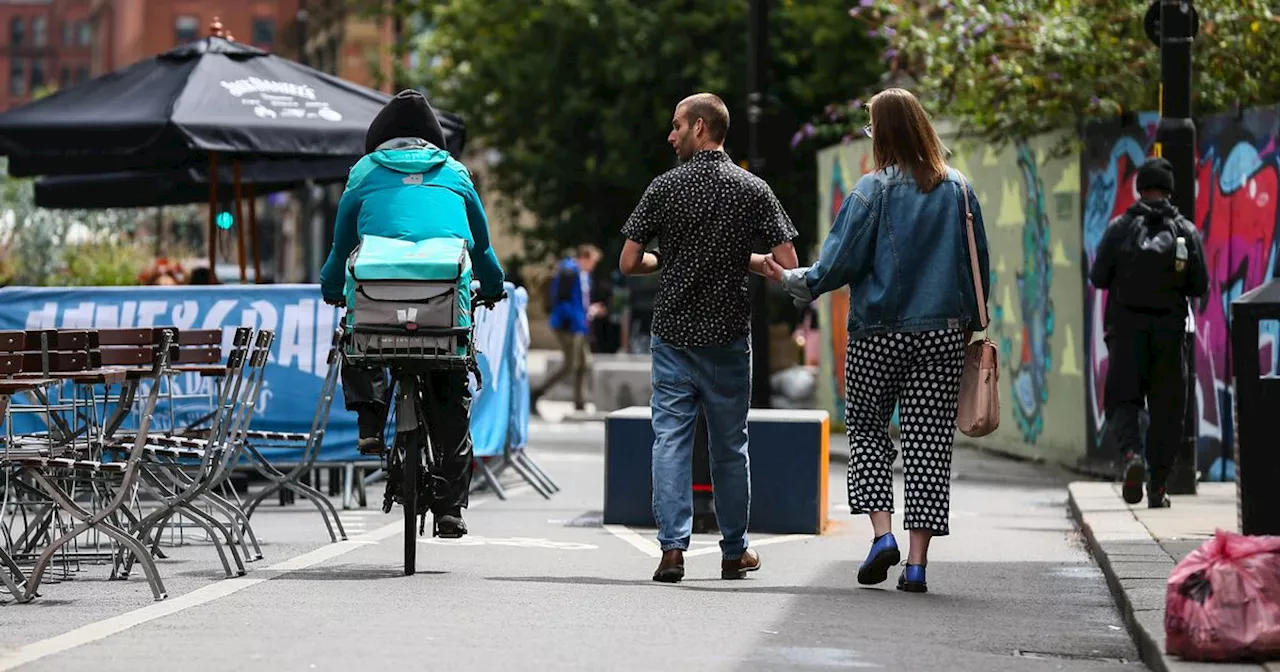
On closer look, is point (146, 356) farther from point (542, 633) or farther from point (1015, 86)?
point (1015, 86)

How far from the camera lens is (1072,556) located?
10.6m

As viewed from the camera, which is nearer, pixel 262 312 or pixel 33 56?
pixel 262 312

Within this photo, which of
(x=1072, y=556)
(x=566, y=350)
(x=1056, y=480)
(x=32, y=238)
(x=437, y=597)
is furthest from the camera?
(x=32, y=238)

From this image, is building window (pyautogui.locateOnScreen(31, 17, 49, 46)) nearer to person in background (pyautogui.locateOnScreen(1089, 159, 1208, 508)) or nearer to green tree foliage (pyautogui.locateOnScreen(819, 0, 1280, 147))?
green tree foliage (pyautogui.locateOnScreen(819, 0, 1280, 147))

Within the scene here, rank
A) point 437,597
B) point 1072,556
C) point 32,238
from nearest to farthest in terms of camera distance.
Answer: point 437,597
point 1072,556
point 32,238

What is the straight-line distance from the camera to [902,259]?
8672 millimetres

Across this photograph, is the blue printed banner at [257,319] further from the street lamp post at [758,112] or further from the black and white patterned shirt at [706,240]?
the street lamp post at [758,112]

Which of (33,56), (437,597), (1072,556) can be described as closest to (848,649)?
(437,597)

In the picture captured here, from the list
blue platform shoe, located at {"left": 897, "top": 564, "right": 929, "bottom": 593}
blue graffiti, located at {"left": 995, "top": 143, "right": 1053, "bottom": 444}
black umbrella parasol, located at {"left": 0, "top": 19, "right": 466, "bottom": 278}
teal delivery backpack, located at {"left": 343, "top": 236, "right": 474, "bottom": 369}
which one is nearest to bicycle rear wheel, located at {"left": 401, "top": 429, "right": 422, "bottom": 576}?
teal delivery backpack, located at {"left": 343, "top": 236, "right": 474, "bottom": 369}

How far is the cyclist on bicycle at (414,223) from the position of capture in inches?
355

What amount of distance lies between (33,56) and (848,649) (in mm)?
157685

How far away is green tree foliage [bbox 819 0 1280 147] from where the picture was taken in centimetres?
1545

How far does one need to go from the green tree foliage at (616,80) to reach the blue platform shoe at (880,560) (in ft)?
66.4

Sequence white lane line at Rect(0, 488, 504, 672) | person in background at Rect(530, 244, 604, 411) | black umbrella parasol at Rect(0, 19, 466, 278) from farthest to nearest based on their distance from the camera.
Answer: person in background at Rect(530, 244, 604, 411) < black umbrella parasol at Rect(0, 19, 466, 278) < white lane line at Rect(0, 488, 504, 672)
